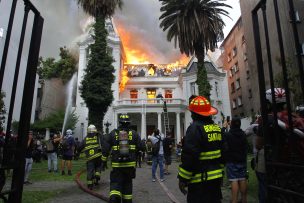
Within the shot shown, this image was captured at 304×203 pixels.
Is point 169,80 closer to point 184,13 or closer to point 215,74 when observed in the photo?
point 215,74

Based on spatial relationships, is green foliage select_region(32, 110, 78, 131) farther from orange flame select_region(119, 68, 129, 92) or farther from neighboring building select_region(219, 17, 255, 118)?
neighboring building select_region(219, 17, 255, 118)

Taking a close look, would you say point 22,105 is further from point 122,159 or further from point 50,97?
point 50,97

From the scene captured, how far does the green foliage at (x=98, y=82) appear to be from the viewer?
811 inches

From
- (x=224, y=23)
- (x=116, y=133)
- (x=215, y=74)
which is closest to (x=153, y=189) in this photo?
(x=116, y=133)

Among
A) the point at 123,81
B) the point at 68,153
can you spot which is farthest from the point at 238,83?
the point at 68,153

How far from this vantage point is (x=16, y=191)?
2.76 metres

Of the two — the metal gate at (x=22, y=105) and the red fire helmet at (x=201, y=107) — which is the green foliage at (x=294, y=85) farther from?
the metal gate at (x=22, y=105)

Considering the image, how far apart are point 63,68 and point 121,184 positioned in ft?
143

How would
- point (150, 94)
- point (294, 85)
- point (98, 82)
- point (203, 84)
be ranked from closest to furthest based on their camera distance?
point (294, 85)
point (203, 84)
point (98, 82)
point (150, 94)

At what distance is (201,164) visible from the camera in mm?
3365

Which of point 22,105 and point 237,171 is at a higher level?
point 22,105

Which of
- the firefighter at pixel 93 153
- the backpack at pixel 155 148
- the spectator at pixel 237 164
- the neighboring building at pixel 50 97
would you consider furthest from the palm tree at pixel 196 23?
the neighboring building at pixel 50 97

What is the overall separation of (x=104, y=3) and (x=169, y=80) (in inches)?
842

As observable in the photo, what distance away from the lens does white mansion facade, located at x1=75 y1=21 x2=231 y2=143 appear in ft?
112
